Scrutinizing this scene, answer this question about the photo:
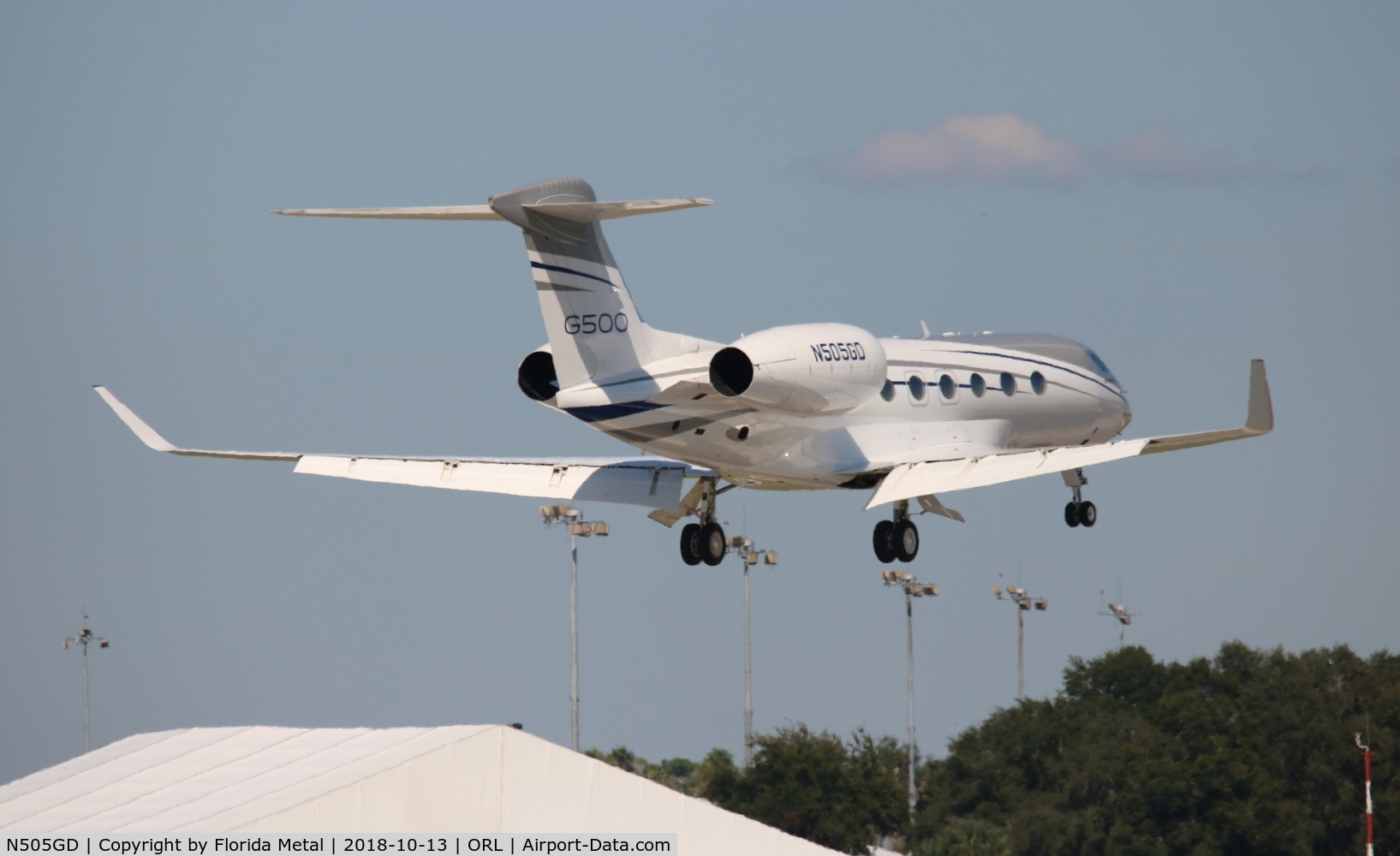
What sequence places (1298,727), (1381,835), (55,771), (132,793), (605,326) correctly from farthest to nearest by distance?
(1298,727) < (1381,835) < (55,771) < (132,793) < (605,326)

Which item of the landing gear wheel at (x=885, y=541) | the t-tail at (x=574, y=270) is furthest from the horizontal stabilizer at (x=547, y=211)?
the landing gear wheel at (x=885, y=541)

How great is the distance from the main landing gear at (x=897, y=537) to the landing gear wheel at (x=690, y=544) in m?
3.11

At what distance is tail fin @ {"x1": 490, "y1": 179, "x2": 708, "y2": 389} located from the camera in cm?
3148

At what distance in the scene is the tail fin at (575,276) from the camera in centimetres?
3148

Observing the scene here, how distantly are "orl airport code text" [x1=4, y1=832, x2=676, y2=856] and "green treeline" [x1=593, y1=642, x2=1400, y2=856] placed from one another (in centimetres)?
4163

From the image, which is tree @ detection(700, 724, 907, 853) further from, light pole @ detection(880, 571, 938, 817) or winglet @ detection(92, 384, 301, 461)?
winglet @ detection(92, 384, 301, 461)

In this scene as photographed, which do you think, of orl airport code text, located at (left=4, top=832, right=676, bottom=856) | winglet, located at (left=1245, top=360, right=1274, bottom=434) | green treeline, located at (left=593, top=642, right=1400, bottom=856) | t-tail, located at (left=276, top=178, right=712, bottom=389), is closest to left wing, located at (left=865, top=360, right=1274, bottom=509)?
winglet, located at (left=1245, top=360, right=1274, bottom=434)

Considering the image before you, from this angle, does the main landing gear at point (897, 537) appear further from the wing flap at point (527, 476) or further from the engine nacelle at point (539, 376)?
the engine nacelle at point (539, 376)

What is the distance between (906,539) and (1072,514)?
4.84 meters

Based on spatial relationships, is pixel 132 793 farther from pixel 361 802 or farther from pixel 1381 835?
pixel 1381 835

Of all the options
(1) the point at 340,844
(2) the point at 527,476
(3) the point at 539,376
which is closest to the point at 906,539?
(2) the point at 527,476

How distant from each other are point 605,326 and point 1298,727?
188 ft

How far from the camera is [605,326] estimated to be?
106 ft

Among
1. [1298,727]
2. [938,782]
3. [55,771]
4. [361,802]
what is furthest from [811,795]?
[361,802]
